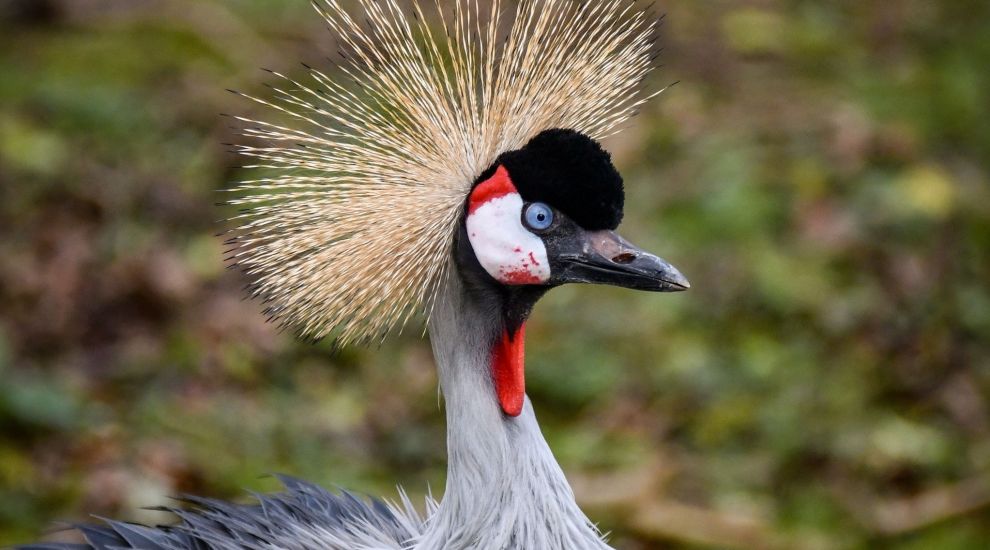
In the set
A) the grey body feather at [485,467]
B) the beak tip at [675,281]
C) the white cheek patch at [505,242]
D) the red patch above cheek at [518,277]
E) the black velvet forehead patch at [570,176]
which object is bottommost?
→ the grey body feather at [485,467]

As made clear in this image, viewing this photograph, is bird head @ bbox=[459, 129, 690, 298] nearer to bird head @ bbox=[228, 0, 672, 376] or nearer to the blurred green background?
bird head @ bbox=[228, 0, 672, 376]

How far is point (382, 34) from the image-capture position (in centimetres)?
170

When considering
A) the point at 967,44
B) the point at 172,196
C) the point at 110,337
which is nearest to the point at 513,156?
the point at 110,337

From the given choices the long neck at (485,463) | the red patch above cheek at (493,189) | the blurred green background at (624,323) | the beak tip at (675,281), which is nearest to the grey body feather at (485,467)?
the long neck at (485,463)

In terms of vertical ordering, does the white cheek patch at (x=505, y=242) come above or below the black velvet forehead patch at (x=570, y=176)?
below

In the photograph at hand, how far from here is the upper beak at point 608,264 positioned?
159cm

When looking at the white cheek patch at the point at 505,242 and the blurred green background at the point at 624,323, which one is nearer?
the white cheek patch at the point at 505,242

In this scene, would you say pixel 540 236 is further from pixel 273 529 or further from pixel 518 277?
pixel 273 529

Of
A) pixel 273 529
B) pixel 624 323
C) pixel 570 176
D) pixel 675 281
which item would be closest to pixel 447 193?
pixel 570 176

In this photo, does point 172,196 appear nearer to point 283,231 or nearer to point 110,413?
point 110,413

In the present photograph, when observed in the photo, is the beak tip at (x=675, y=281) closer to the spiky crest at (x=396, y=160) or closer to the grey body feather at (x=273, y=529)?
the spiky crest at (x=396, y=160)

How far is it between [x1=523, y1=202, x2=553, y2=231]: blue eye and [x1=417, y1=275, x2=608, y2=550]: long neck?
121 mm

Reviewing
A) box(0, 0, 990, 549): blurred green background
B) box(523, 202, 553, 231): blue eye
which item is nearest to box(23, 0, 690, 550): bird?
box(523, 202, 553, 231): blue eye

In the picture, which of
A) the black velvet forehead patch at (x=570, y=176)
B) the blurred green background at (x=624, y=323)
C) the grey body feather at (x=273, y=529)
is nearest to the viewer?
the black velvet forehead patch at (x=570, y=176)
